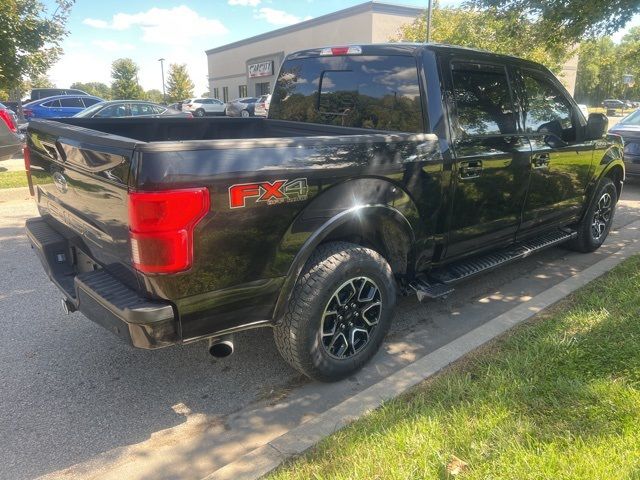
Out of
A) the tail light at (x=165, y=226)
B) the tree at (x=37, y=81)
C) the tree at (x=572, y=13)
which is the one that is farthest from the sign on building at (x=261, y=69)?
the tail light at (x=165, y=226)

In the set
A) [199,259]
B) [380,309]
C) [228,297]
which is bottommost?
[380,309]

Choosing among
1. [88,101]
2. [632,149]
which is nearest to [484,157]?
[632,149]

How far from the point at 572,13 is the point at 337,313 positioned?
19.1ft

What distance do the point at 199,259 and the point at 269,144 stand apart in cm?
65

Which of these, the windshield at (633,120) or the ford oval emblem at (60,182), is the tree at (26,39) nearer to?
the ford oval emblem at (60,182)

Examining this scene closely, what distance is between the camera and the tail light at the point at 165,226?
217 cm

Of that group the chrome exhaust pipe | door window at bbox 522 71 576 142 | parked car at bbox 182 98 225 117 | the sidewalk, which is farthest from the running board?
parked car at bbox 182 98 225 117

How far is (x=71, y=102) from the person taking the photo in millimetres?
20844

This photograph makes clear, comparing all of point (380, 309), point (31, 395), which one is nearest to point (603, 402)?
point (380, 309)

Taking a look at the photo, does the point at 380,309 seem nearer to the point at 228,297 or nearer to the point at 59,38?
the point at 228,297

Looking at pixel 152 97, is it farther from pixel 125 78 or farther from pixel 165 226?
pixel 165 226

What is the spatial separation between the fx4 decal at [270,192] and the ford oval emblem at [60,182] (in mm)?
1208

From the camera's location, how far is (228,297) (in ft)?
8.19

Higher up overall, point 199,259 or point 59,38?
point 59,38
